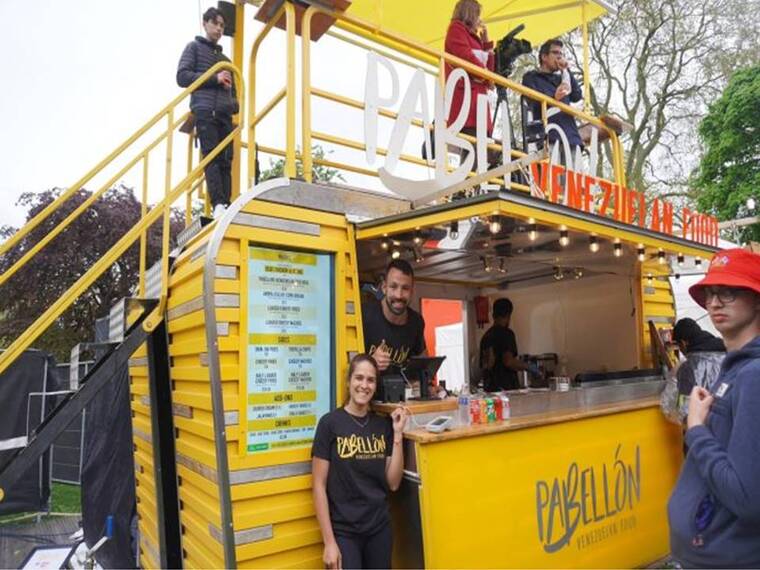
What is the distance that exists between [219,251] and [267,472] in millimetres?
1511

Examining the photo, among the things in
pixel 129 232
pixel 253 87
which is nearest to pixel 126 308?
pixel 129 232

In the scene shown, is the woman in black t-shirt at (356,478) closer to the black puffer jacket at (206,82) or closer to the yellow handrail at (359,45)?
the yellow handrail at (359,45)

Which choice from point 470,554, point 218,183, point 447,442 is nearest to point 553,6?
point 218,183

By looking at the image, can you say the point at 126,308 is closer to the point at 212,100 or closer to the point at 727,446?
the point at 212,100

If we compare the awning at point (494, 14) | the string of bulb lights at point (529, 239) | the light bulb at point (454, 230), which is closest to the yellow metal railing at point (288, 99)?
the string of bulb lights at point (529, 239)

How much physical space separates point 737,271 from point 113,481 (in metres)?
6.65

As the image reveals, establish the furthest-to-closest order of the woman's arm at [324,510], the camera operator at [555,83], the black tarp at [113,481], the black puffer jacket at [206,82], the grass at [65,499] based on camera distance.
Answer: the grass at [65,499]
the camera operator at [555,83]
the black tarp at [113,481]
the black puffer jacket at [206,82]
the woman's arm at [324,510]

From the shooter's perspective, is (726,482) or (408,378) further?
(408,378)

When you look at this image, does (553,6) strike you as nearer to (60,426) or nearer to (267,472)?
(267,472)

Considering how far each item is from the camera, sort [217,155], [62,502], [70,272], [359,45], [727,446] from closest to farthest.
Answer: [727,446]
[217,155]
[359,45]
[62,502]
[70,272]

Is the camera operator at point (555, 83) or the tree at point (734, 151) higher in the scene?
the tree at point (734, 151)

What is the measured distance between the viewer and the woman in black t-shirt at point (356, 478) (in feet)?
11.4

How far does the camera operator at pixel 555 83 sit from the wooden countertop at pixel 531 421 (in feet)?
9.97

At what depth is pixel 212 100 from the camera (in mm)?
5348
